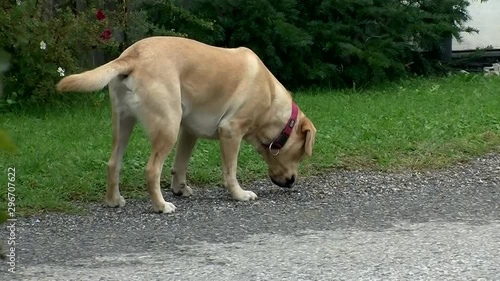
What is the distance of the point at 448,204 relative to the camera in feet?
20.9

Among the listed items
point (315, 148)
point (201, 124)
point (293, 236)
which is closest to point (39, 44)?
point (315, 148)

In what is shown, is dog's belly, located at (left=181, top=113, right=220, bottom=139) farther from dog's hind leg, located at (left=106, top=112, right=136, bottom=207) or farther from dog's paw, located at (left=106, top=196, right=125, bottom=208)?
dog's paw, located at (left=106, top=196, right=125, bottom=208)

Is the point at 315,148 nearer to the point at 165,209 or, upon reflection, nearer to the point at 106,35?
the point at 165,209

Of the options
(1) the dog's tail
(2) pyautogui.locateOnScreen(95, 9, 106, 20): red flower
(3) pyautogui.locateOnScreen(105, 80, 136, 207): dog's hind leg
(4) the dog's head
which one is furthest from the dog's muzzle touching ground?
(2) pyautogui.locateOnScreen(95, 9, 106, 20): red flower

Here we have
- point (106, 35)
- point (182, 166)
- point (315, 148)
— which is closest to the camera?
point (182, 166)

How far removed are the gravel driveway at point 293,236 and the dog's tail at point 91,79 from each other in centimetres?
89

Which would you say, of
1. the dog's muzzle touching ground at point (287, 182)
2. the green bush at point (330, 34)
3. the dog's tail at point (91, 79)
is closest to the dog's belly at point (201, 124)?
the dog's muzzle touching ground at point (287, 182)

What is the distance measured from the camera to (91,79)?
18.1ft

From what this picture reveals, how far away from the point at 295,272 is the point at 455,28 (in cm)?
982

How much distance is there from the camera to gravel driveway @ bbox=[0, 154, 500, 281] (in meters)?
4.50

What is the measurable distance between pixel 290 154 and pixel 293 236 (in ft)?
5.22

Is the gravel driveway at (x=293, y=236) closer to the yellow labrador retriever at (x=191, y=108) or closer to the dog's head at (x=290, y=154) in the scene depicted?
the dog's head at (x=290, y=154)

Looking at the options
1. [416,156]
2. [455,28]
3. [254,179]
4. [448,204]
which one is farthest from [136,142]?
[455,28]

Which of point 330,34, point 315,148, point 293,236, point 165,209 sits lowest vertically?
point 330,34
